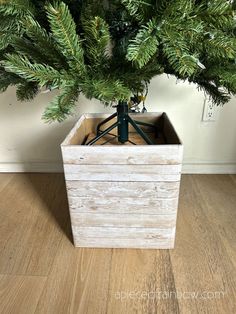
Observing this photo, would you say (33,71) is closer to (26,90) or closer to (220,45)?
(26,90)

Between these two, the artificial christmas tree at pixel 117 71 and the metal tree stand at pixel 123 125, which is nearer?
the artificial christmas tree at pixel 117 71

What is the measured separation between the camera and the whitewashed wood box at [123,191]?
56cm

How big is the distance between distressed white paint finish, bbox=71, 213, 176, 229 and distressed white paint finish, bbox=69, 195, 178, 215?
0.4 inches

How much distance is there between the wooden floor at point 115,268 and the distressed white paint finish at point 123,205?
5.0 inches

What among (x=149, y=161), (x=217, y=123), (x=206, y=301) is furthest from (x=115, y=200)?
(x=217, y=123)

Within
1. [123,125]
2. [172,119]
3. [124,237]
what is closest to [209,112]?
[172,119]

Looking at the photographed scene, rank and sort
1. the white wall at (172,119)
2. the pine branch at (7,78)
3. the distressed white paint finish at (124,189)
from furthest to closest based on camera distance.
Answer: the white wall at (172,119), the distressed white paint finish at (124,189), the pine branch at (7,78)

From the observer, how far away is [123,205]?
627 millimetres

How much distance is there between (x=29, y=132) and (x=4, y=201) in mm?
295

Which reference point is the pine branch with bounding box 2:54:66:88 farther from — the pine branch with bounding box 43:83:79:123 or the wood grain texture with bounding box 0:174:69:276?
the wood grain texture with bounding box 0:174:69:276

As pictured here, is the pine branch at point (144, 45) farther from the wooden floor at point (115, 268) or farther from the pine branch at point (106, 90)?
the wooden floor at point (115, 268)

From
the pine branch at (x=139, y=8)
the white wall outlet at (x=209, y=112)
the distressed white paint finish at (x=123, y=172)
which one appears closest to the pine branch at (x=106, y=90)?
the pine branch at (x=139, y=8)

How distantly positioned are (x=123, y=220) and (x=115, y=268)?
0.39ft

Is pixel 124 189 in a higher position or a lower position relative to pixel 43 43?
lower
